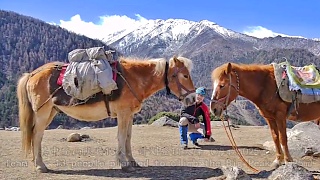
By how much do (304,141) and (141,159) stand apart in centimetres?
378

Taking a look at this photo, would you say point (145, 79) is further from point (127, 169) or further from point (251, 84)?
point (251, 84)

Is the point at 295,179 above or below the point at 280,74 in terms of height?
below

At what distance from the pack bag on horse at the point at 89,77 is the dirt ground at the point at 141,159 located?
56.0 inches

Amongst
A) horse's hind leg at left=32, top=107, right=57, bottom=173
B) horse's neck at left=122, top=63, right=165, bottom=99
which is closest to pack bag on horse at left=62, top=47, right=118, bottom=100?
horse's neck at left=122, top=63, right=165, bottom=99

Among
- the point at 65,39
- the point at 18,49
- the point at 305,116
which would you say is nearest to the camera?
the point at 305,116

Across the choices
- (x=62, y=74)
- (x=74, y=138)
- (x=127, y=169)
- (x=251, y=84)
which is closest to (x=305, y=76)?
(x=251, y=84)

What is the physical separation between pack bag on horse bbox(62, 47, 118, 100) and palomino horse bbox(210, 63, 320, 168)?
1805 mm

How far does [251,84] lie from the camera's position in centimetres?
702

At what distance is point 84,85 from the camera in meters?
6.75

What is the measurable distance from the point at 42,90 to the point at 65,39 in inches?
6668

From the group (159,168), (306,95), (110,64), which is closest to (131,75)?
(110,64)

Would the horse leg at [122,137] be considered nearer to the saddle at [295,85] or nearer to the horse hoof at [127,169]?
the horse hoof at [127,169]

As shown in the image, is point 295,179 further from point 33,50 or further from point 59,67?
point 33,50

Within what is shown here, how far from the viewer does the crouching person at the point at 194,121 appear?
9.64 meters
